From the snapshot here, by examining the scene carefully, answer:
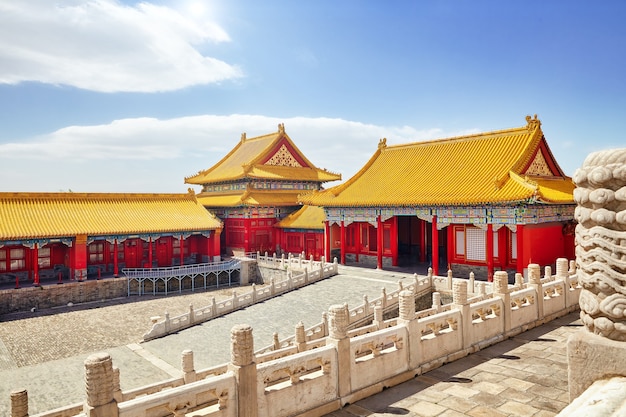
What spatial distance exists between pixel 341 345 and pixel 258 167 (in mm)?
30910

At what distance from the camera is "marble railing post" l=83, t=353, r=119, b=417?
19.3ft

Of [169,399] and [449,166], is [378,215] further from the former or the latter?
[169,399]

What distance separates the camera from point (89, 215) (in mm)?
29625

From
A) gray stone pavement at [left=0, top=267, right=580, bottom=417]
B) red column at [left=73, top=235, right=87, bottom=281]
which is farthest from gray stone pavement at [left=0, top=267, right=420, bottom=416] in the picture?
red column at [left=73, top=235, right=87, bottom=281]

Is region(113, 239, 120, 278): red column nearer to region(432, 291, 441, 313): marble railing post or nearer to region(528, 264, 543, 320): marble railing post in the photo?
region(432, 291, 441, 313): marble railing post

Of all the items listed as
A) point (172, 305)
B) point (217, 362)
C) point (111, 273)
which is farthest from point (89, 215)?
point (217, 362)

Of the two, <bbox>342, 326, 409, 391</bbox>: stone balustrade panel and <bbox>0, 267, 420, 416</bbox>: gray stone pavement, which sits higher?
<bbox>342, 326, 409, 391</bbox>: stone balustrade panel

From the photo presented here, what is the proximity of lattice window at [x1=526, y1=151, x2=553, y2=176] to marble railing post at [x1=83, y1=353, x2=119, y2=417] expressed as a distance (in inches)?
885

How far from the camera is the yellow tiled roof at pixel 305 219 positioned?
109 ft

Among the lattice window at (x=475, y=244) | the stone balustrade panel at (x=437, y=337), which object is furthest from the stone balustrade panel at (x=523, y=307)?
the lattice window at (x=475, y=244)

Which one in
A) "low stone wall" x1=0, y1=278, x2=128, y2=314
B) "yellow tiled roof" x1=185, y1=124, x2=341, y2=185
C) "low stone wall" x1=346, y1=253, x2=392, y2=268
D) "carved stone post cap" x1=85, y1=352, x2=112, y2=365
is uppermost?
"yellow tiled roof" x1=185, y1=124, x2=341, y2=185

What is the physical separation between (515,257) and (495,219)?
88.9 inches

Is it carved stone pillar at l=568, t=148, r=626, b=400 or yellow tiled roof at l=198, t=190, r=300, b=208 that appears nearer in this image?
carved stone pillar at l=568, t=148, r=626, b=400

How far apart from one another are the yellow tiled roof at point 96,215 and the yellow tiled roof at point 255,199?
2.31 metres
